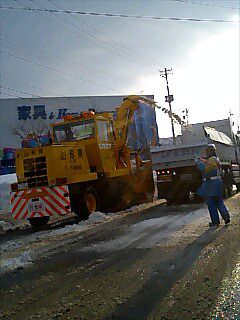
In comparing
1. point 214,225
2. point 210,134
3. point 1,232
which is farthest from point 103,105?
point 214,225

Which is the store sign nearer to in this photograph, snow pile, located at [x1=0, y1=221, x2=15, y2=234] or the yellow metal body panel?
snow pile, located at [x1=0, y1=221, x2=15, y2=234]

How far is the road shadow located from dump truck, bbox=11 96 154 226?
17.5 ft

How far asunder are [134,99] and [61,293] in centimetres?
1001

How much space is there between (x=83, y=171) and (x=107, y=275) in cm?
674

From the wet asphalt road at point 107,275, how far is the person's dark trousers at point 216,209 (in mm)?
284

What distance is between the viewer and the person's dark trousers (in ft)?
27.5

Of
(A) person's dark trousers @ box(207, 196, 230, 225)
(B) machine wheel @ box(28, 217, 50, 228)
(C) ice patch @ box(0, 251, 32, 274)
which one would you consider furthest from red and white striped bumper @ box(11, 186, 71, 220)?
(A) person's dark trousers @ box(207, 196, 230, 225)

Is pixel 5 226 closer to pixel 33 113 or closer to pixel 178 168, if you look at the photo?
pixel 178 168

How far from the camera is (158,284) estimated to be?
15.8 ft

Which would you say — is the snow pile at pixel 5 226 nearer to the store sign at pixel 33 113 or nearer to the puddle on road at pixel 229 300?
the puddle on road at pixel 229 300

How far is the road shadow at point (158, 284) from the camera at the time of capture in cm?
400

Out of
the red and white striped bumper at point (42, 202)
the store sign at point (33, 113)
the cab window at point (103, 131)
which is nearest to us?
the red and white striped bumper at point (42, 202)

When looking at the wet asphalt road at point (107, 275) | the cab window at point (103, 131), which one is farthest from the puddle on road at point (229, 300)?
the cab window at point (103, 131)

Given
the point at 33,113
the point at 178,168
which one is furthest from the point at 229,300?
the point at 33,113
